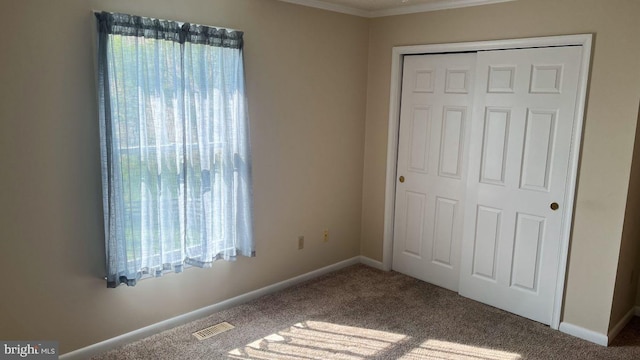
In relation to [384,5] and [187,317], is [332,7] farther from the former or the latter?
[187,317]

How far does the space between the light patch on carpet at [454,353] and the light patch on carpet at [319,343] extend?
17cm

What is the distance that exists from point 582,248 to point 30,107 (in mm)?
3500

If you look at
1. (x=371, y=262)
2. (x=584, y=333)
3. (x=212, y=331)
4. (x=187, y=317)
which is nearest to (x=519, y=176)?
(x=584, y=333)

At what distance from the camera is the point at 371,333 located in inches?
129

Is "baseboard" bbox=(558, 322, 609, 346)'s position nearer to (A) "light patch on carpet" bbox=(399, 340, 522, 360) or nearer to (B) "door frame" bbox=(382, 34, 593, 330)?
(B) "door frame" bbox=(382, 34, 593, 330)

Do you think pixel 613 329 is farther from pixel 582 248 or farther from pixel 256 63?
pixel 256 63

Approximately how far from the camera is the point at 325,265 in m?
4.34

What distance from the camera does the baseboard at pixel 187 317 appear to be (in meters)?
2.87

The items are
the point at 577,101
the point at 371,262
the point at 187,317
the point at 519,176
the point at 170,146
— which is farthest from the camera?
the point at 371,262

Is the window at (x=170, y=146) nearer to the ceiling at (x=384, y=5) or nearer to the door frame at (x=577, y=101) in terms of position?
the ceiling at (x=384, y=5)

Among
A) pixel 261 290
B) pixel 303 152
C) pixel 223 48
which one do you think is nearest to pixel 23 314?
pixel 261 290

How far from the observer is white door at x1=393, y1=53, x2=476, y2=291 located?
381 centimetres

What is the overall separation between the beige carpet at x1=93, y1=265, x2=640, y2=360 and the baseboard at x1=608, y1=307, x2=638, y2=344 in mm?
40

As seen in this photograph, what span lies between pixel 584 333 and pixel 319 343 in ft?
6.02
